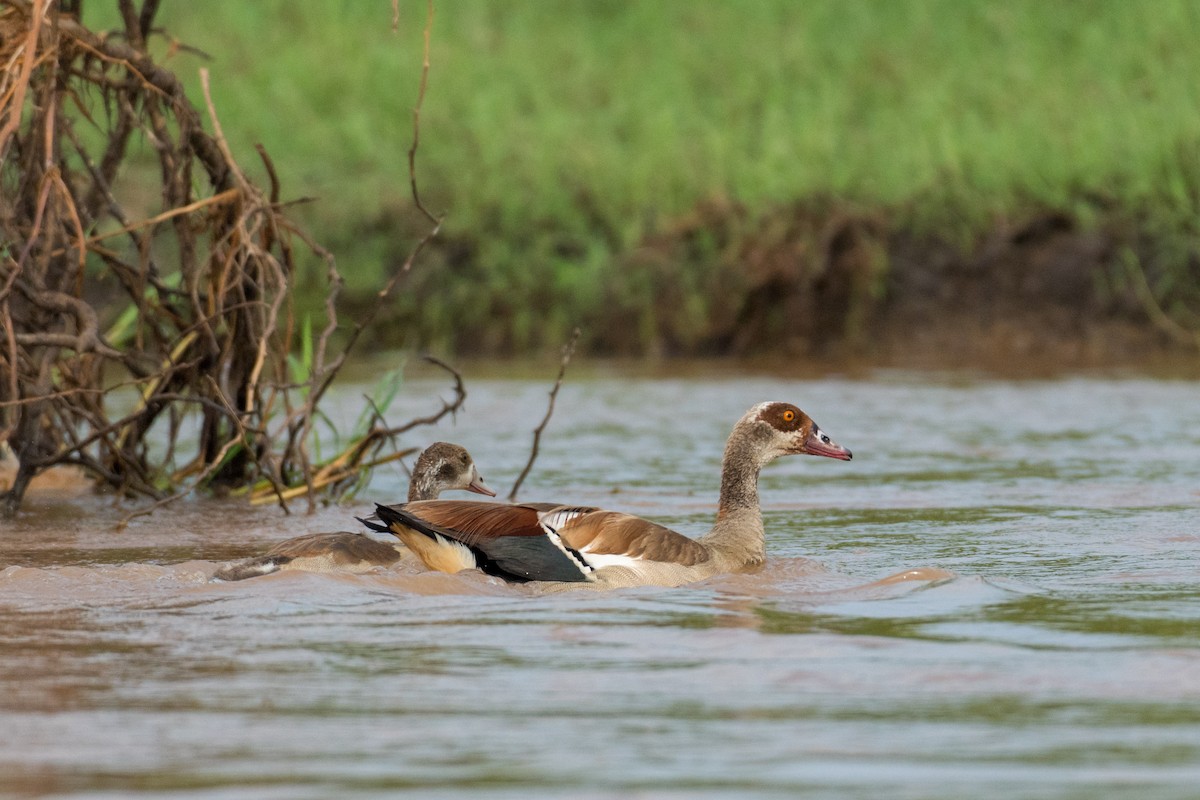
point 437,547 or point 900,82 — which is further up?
point 900,82

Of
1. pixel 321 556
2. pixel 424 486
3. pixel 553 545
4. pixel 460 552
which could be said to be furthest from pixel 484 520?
pixel 424 486

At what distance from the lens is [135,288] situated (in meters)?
9.32

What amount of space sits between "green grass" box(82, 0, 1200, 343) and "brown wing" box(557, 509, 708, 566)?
9910mm

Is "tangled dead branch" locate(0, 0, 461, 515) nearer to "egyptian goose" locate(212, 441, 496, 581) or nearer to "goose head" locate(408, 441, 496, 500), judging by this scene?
"goose head" locate(408, 441, 496, 500)

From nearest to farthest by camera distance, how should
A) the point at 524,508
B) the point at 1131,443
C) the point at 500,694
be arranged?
the point at 500,694 < the point at 524,508 < the point at 1131,443

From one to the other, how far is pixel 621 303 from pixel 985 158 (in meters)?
3.33

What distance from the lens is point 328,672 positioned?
548cm

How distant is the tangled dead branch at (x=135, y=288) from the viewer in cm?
850

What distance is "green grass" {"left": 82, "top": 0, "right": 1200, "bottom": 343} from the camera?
17266 mm

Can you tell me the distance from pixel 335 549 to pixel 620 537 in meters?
1.03

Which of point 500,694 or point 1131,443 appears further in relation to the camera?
point 1131,443

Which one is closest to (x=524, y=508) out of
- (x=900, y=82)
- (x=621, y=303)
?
(x=621, y=303)

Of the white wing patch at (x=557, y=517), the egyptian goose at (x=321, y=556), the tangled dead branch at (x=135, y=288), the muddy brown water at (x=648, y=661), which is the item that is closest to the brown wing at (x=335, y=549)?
the egyptian goose at (x=321, y=556)

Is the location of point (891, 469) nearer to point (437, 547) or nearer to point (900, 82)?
point (437, 547)
